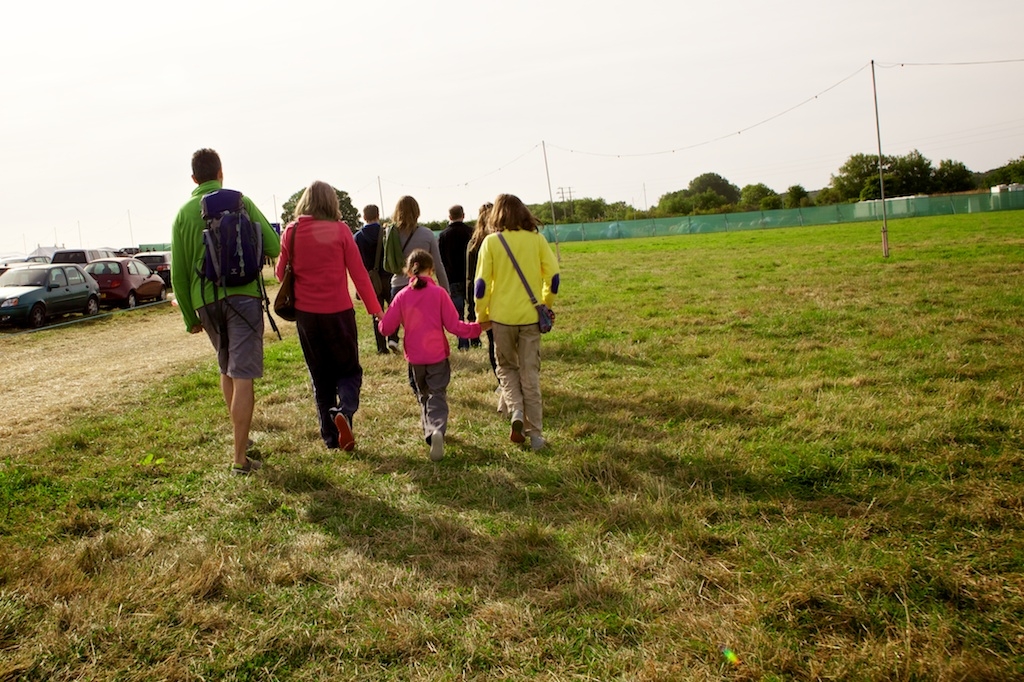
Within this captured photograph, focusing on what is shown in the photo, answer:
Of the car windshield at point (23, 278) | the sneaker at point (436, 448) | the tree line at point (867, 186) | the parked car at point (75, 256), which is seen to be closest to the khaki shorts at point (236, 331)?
the sneaker at point (436, 448)

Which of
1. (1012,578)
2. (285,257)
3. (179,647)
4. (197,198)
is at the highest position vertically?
(197,198)

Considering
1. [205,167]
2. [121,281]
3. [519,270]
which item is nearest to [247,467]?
[205,167]

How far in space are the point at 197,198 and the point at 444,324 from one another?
1.81m

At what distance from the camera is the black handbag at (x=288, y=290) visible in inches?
205

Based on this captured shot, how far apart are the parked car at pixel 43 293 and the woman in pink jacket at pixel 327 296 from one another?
15162 mm

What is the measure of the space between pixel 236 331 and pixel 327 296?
66 centimetres

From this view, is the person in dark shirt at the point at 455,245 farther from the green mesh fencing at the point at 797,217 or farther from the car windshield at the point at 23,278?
the green mesh fencing at the point at 797,217

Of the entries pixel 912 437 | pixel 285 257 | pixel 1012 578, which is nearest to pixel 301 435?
pixel 285 257

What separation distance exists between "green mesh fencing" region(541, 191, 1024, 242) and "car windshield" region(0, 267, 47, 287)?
3768 centimetres

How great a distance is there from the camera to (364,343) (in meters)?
11.1

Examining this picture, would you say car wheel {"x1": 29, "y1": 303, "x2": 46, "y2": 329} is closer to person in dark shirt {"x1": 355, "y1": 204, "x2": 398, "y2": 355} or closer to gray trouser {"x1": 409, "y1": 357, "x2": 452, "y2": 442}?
person in dark shirt {"x1": 355, "y1": 204, "x2": 398, "y2": 355}

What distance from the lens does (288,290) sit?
525 centimetres

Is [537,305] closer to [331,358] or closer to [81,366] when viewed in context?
[331,358]

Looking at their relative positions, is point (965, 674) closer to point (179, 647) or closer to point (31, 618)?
point (179, 647)
